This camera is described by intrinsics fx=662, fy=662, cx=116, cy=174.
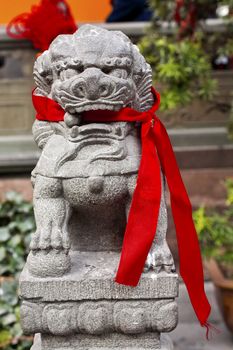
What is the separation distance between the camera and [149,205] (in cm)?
171

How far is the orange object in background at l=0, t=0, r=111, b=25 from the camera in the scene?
4.48 metres

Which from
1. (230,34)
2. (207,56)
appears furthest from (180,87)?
(230,34)

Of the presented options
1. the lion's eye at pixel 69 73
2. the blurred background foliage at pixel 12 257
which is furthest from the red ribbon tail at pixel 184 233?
the blurred background foliage at pixel 12 257

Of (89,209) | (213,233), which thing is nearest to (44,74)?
(89,209)

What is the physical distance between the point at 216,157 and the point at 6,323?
165 centimetres

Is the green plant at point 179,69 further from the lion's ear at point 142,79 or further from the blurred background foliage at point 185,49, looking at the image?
the lion's ear at point 142,79

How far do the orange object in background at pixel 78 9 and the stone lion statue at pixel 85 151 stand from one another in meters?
2.87

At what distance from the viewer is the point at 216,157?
3898 millimetres

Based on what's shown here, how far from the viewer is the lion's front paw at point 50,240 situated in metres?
1.68

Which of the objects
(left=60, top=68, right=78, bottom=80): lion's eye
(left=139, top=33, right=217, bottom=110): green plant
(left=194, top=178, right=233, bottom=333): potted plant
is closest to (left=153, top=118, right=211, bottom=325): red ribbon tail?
(left=60, top=68, right=78, bottom=80): lion's eye

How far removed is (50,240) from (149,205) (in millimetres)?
270

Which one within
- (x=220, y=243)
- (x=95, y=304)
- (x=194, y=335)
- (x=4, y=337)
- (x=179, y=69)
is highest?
(x=179, y=69)

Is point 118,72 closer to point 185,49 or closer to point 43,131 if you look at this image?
point 43,131

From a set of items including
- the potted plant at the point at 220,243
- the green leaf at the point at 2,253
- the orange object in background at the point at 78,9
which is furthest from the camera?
the orange object in background at the point at 78,9
